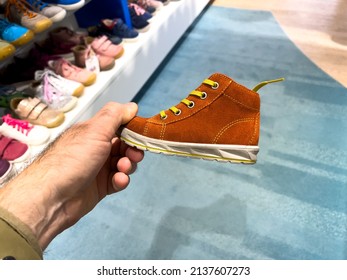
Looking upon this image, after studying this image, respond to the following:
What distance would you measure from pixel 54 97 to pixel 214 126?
0.78 metres

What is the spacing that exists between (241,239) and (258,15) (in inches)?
80.3

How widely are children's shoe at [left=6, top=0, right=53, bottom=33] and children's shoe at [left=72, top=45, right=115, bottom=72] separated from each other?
0.25 meters

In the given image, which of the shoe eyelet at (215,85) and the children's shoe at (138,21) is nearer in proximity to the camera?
the shoe eyelet at (215,85)

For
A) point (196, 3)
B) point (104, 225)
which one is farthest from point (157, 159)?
point (196, 3)

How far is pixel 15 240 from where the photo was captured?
21.1 inches

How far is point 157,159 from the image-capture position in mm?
1544

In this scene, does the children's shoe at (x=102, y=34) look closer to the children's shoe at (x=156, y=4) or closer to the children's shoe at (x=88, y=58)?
the children's shoe at (x=88, y=58)

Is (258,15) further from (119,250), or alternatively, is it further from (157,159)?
(119,250)

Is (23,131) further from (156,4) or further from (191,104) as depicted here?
(156,4)

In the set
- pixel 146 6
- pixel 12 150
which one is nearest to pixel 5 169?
pixel 12 150

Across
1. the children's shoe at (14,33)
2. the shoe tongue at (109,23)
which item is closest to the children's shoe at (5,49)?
the children's shoe at (14,33)

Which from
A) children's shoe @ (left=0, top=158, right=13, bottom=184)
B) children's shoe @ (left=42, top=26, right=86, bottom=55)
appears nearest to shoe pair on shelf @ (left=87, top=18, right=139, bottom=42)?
children's shoe @ (left=42, top=26, right=86, bottom=55)

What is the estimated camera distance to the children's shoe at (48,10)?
4.27 ft

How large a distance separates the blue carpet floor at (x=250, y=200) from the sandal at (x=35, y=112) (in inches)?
16.0
